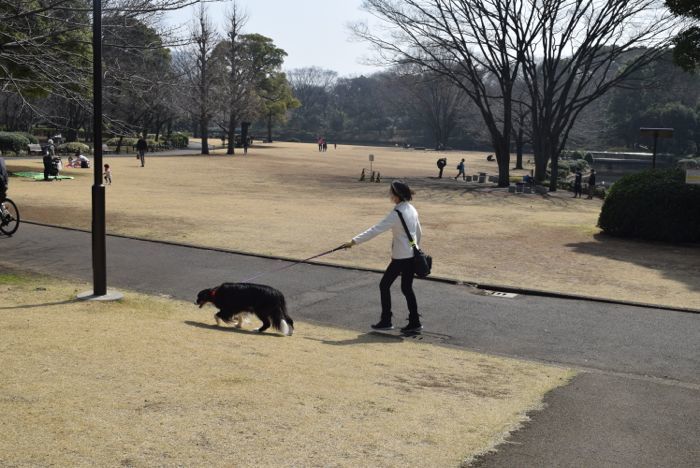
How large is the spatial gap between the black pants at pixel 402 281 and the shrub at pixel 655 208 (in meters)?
10.5

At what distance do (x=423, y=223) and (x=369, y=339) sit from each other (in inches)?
Answer: 461

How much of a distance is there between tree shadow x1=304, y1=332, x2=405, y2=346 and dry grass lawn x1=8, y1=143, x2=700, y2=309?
3646 mm

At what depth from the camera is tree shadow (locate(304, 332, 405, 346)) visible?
8.26 meters

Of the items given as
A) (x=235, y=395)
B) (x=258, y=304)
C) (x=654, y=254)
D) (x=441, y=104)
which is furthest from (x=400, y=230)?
(x=441, y=104)

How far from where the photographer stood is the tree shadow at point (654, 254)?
43.9 ft

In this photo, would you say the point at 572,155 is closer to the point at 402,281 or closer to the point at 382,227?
the point at 402,281

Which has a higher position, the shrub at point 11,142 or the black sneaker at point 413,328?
the shrub at point 11,142

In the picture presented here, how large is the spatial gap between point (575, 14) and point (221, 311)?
3168 cm

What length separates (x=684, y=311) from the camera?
10.4m

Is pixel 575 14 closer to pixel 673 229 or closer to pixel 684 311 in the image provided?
pixel 673 229

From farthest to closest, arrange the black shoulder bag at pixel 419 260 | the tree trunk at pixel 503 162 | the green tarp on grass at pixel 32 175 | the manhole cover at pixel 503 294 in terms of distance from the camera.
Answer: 1. the tree trunk at pixel 503 162
2. the green tarp on grass at pixel 32 175
3. the manhole cover at pixel 503 294
4. the black shoulder bag at pixel 419 260

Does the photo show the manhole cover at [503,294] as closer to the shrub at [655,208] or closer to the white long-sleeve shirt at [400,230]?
the white long-sleeve shirt at [400,230]

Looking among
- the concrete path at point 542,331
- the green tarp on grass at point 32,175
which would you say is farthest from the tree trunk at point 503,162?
the concrete path at point 542,331

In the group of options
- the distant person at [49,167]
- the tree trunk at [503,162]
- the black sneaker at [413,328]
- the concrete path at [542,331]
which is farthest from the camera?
the tree trunk at [503,162]
